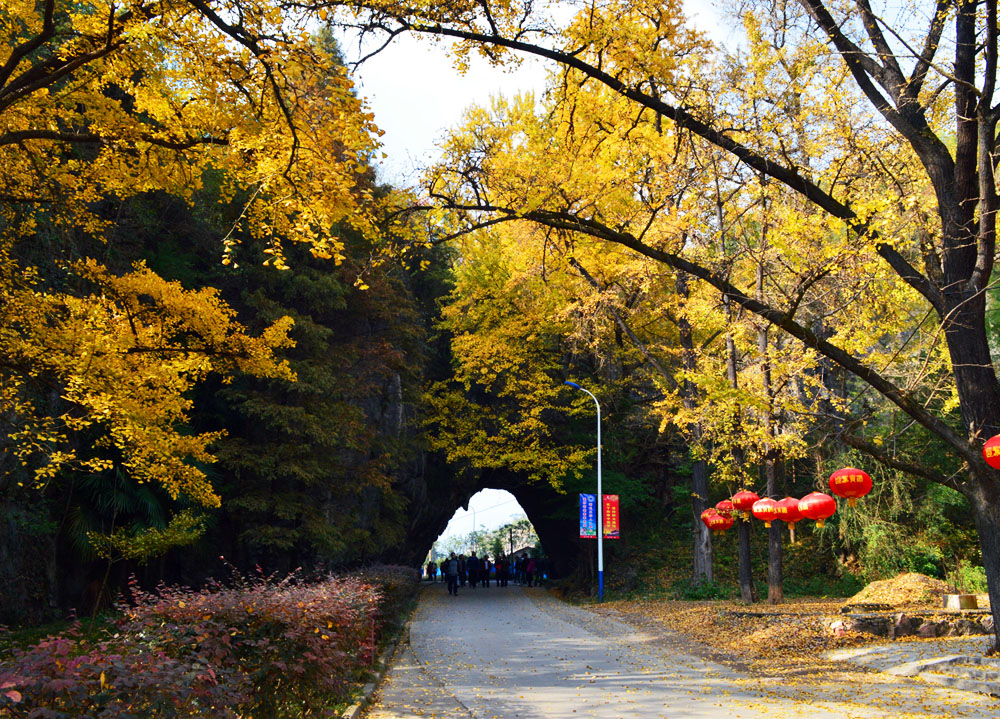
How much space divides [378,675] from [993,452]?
25.3 ft

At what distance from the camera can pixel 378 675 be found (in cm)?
1021

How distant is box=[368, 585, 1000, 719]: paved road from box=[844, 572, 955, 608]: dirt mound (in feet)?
21.5

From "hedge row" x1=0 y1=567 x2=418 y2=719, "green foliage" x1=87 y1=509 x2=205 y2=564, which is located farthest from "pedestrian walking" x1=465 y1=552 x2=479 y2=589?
"hedge row" x1=0 y1=567 x2=418 y2=719

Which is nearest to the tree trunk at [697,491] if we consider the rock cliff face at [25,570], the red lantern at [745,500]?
the red lantern at [745,500]

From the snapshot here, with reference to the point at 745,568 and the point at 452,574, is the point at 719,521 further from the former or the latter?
the point at 452,574

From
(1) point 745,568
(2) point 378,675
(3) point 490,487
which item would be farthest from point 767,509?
(3) point 490,487

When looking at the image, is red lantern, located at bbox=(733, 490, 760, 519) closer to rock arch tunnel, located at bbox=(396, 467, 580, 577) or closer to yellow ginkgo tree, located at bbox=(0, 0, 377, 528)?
yellow ginkgo tree, located at bbox=(0, 0, 377, 528)

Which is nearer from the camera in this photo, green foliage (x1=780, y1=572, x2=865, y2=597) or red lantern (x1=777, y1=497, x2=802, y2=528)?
red lantern (x1=777, y1=497, x2=802, y2=528)

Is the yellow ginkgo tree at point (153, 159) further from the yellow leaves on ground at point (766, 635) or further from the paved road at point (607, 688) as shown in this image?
the yellow leaves on ground at point (766, 635)

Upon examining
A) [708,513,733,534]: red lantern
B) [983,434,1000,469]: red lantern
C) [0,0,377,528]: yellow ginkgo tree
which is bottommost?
[708,513,733,534]: red lantern

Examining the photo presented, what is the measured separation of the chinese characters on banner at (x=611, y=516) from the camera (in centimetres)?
2445

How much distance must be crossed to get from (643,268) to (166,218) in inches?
481

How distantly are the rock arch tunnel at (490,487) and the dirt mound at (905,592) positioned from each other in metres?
13.0

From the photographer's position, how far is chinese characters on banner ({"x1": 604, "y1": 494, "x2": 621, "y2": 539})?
24.5 metres
